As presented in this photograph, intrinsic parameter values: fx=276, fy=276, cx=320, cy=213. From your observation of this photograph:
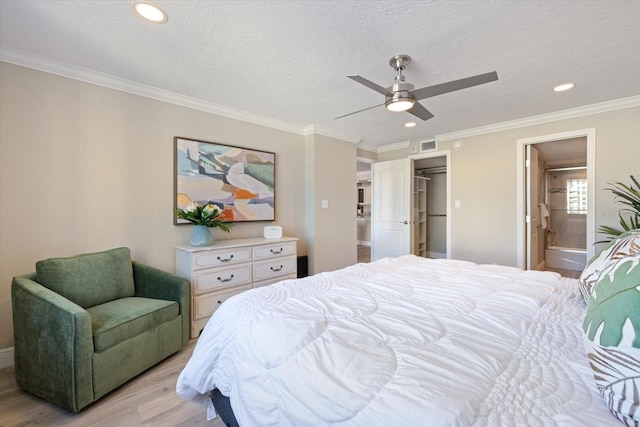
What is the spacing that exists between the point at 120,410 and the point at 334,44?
2723 millimetres

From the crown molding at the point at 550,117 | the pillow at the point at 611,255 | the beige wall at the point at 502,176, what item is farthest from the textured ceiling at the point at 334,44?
the pillow at the point at 611,255

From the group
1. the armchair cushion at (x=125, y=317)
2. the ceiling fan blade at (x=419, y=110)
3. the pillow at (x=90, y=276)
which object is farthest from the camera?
the ceiling fan blade at (x=419, y=110)

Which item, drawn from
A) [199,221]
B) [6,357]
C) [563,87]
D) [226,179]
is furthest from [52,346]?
[563,87]

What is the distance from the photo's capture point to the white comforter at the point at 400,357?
670mm

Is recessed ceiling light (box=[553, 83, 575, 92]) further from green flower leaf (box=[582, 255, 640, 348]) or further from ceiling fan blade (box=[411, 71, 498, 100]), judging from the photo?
green flower leaf (box=[582, 255, 640, 348])

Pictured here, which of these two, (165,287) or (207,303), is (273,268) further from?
(165,287)

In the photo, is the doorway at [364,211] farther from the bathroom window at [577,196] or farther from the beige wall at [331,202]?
the bathroom window at [577,196]

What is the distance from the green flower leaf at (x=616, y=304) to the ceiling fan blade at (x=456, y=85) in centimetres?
139

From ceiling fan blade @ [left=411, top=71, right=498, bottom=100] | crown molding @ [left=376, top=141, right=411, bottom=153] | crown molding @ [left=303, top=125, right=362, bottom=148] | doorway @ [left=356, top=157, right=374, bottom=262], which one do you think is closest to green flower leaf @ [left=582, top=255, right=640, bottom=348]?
ceiling fan blade @ [left=411, top=71, right=498, bottom=100]

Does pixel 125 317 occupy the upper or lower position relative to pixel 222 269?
→ lower

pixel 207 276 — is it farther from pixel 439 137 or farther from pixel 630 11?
pixel 439 137

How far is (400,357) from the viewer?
0.86 metres

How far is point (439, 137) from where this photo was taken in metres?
4.40

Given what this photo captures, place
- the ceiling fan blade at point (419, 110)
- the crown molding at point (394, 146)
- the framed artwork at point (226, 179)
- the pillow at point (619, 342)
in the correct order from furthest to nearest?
the crown molding at point (394, 146) < the framed artwork at point (226, 179) < the ceiling fan blade at point (419, 110) < the pillow at point (619, 342)
